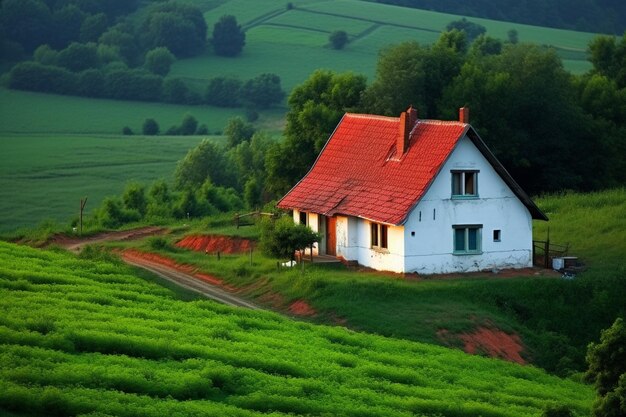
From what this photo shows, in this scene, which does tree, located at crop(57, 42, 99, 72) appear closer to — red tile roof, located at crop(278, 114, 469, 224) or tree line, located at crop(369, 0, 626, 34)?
tree line, located at crop(369, 0, 626, 34)

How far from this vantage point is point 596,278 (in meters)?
53.8

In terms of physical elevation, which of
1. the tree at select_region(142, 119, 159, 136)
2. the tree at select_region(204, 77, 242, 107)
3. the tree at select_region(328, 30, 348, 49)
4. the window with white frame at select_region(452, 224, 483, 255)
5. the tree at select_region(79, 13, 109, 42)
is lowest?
the window with white frame at select_region(452, 224, 483, 255)

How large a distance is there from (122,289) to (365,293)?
8978 millimetres

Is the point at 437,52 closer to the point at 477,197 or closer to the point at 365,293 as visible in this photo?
the point at 477,197

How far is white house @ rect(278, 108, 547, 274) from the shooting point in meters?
54.6

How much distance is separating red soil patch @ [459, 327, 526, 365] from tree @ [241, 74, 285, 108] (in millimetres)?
88766

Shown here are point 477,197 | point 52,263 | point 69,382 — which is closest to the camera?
point 69,382

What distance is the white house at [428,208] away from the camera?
179 ft

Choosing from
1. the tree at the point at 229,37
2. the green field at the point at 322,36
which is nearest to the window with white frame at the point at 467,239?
the green field at the point at 322,36

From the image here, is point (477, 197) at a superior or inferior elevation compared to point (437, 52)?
inferior

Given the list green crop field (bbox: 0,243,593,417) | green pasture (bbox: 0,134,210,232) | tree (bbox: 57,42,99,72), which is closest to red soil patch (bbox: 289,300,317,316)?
green crop field (bbox: 0,243,593,417)

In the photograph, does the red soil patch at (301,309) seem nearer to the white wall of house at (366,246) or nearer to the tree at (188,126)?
the white wall of house at (366,246)

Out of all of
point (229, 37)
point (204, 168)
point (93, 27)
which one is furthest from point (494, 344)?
point (93, 27)

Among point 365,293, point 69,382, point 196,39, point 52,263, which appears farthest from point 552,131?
point 196,39
